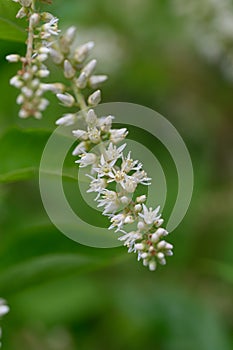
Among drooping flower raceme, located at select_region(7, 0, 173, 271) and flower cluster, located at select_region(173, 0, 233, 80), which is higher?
flower cluster, located at select_region(173, 0, 233, 80)

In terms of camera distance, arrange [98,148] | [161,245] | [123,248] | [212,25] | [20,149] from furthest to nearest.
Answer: [212,25] → [123,248] → [20,149] → [98,148] → [161,245]

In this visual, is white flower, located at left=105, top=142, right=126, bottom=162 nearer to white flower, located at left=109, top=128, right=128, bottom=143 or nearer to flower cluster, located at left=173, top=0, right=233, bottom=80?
white flower, located at left=109, top=128, right=128, bottom=143

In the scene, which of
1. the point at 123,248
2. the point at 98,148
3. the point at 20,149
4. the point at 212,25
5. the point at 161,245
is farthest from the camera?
the point at 212,25

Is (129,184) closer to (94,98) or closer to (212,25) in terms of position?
(94,98)

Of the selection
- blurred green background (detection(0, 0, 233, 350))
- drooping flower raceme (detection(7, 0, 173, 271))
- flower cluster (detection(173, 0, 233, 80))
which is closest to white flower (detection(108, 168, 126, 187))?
drooping flower raceme (detection(7, 0, 173, 271))

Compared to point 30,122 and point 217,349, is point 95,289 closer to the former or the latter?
point 217,349

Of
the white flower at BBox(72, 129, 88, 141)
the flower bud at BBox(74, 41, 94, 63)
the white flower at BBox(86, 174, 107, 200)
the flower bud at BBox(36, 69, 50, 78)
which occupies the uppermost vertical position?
the flower bud at BBox(74, 41, 94, 63)

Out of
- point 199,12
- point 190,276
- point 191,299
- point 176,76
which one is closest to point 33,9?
point 199,12

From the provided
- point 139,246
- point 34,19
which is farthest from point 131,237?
point 34,19
